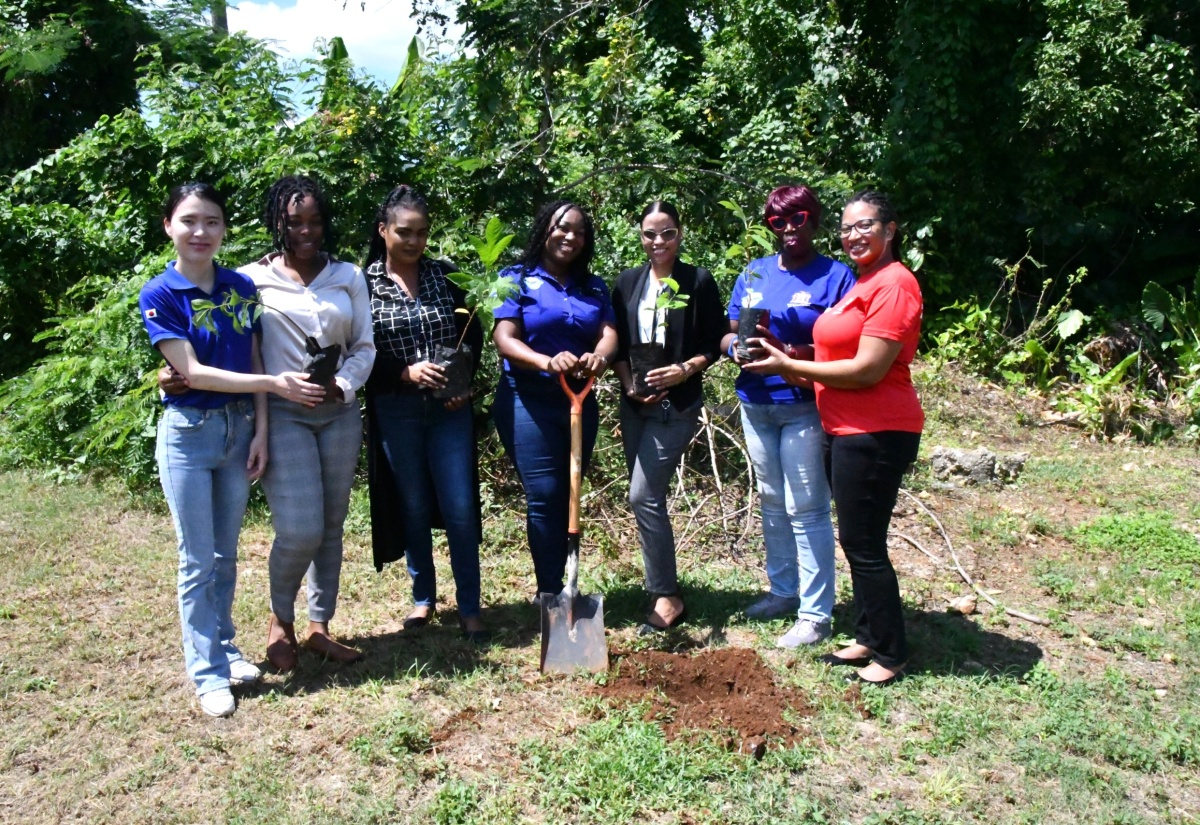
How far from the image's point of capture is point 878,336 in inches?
149

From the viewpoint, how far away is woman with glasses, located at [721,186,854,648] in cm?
427

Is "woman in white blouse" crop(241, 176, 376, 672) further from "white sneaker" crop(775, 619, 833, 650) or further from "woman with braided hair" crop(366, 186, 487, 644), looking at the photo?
"white sneaker" crop(775, 619, 833, 650)

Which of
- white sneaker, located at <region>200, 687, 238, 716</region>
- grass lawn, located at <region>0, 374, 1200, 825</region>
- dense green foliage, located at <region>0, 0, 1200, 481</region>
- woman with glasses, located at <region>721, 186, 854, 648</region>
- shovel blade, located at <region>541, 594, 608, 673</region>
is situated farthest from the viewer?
dense green foliage, located at <region>0, 0, 1200, 481</region>

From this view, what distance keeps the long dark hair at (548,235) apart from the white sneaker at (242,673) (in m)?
2.02

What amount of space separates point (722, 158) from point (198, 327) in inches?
319

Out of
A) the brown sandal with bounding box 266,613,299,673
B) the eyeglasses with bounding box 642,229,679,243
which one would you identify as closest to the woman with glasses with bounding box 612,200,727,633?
the eyeglasses with bounding box 642,229,679,243

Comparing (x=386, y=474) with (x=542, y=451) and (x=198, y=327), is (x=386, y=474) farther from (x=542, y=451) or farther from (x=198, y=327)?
(x=198, y=327)

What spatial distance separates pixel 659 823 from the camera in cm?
321

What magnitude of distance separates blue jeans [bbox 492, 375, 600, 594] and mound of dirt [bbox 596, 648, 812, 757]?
1.88 ft

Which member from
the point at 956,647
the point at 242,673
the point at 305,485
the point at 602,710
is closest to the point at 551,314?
the point at 305,485

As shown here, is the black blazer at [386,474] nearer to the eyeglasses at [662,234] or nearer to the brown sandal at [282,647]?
the brown sandal at [282,647]

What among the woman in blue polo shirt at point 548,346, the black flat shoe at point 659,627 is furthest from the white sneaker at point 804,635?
the woman in blue polo shirt at point 548,346

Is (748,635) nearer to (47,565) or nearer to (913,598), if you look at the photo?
(913,598)

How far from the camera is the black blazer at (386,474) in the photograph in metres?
4.31
